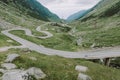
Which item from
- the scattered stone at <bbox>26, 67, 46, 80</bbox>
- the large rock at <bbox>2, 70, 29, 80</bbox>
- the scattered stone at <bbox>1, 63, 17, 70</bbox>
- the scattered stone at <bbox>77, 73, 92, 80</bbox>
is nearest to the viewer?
the large rock at <bbox>2, 70, 29, 80</bbox>

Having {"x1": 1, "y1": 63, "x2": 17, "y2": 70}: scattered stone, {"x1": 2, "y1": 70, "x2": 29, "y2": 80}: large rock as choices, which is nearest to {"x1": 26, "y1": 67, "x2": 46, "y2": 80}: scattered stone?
A: {"x1": 2, "y1": 70, "x2": 29, "y2": 80}: large rock

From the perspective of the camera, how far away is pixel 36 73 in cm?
4184

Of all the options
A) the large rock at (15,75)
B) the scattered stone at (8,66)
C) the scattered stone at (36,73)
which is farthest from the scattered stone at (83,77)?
the scattered stone at (8,66)

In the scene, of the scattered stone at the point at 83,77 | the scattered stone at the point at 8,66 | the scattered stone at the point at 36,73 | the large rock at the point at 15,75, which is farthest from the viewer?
the scattered stone at the point at 83,77

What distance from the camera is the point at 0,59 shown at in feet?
156

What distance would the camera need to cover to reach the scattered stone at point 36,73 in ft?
134

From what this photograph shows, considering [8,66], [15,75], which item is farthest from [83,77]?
[8,66]

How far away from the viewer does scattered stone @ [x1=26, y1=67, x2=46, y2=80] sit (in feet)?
134

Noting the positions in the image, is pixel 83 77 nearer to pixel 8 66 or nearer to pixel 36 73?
pixel 36 73

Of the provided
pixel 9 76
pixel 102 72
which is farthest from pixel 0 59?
pixel 102 72

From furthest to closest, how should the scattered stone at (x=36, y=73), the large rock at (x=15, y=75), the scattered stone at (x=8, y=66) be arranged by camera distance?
the scattered stone at (x=8, y=66) → the scattered stone at (x=36, y=73) → the large rock at (x=15, y=75)

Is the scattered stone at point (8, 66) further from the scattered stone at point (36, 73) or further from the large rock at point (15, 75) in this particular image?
the scattered stone at point (36, 73)

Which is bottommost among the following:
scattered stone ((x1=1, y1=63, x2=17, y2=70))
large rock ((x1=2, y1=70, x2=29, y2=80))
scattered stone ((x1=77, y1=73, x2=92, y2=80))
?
large rock ((x1=2, y1=70, x2=29, y2=80))

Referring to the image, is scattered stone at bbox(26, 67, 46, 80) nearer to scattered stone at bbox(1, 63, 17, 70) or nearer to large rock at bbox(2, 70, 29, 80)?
large rock at bbox(2, 70, 29, 80)
